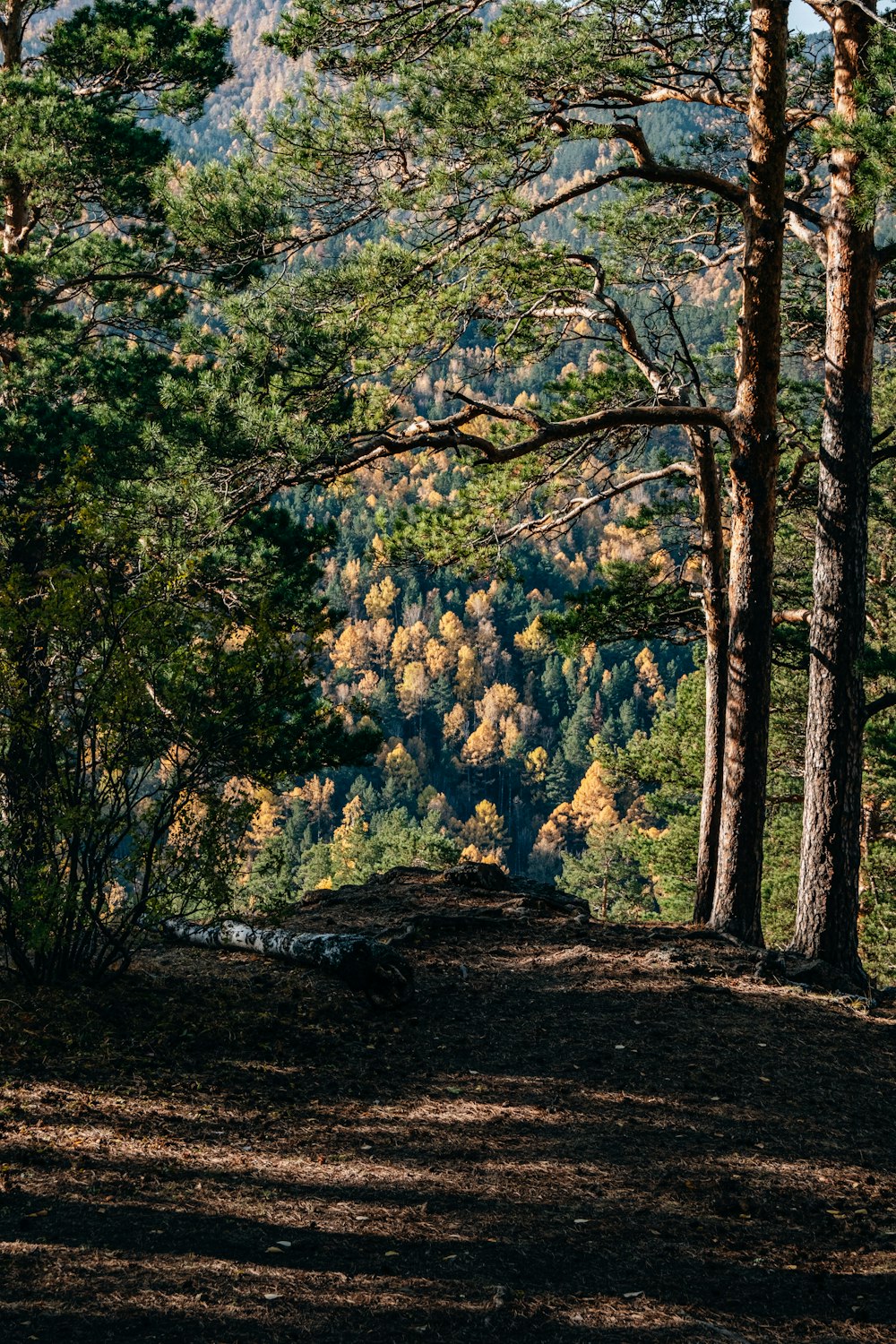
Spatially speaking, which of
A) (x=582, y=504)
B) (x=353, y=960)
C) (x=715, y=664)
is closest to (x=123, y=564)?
(x=353, y=960)

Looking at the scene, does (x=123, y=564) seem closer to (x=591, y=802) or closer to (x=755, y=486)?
(x=755, y=486)

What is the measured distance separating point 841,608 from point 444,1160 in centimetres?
417

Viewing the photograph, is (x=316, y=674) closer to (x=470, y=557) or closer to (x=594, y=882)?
(x=470, y=557)

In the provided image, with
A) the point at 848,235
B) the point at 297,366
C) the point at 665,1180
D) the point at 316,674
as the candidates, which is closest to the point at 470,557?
the point at 297,366

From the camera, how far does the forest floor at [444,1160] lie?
2.84 metres

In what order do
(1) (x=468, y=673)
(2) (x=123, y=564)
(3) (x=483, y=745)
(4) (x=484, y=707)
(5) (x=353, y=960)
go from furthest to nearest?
(1) (x=468, y=673)
(4) (x=484, y=707)
(3) (x=483, y=745)
(5) (x=353, y=960)
(2) (x=123, y=564)

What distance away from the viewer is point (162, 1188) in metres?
3.39

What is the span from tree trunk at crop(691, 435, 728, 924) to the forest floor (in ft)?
8.06

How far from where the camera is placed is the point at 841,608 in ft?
21.4

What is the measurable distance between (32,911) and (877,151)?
17.1 ft

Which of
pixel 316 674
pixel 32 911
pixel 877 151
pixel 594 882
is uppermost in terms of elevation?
pixel 877 151

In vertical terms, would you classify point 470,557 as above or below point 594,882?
above

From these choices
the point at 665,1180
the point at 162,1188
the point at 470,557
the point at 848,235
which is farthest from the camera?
the point at 470,557

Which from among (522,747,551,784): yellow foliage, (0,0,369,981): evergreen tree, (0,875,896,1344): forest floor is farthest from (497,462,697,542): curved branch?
(522,747,551,784): yellow foliage
